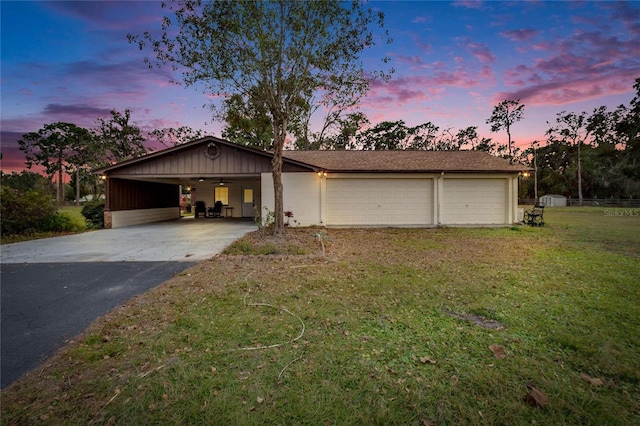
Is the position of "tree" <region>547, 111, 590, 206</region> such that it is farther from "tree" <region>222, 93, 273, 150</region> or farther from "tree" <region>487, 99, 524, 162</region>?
"tree" <region>222, 93, 273, 150</region>

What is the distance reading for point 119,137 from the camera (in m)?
40.2

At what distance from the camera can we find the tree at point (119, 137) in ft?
127

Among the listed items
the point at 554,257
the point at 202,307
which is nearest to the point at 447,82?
the point at 554,257

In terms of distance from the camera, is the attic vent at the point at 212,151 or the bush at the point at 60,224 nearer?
the bush at the point at 60,224

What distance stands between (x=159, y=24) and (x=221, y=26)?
2.24m

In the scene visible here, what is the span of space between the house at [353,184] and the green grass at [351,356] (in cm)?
849

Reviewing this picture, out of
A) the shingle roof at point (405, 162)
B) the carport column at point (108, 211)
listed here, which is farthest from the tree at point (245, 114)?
the carport column at point (108, 211)

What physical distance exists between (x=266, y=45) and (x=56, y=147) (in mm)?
54020

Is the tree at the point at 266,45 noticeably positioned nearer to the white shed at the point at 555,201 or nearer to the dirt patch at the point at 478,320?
the dirt patch at the point at 478,320

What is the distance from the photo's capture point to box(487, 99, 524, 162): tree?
123ft

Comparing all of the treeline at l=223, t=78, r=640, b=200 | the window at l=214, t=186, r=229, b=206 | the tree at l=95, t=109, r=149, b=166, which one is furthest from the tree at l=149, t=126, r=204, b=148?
the window at l=214, t=186, r=229, b=206

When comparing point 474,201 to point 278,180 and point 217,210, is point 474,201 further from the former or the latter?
point 217,210

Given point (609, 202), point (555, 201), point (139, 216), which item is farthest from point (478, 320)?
point (609, 202)

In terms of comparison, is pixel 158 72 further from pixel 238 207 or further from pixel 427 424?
pixel 427 424
